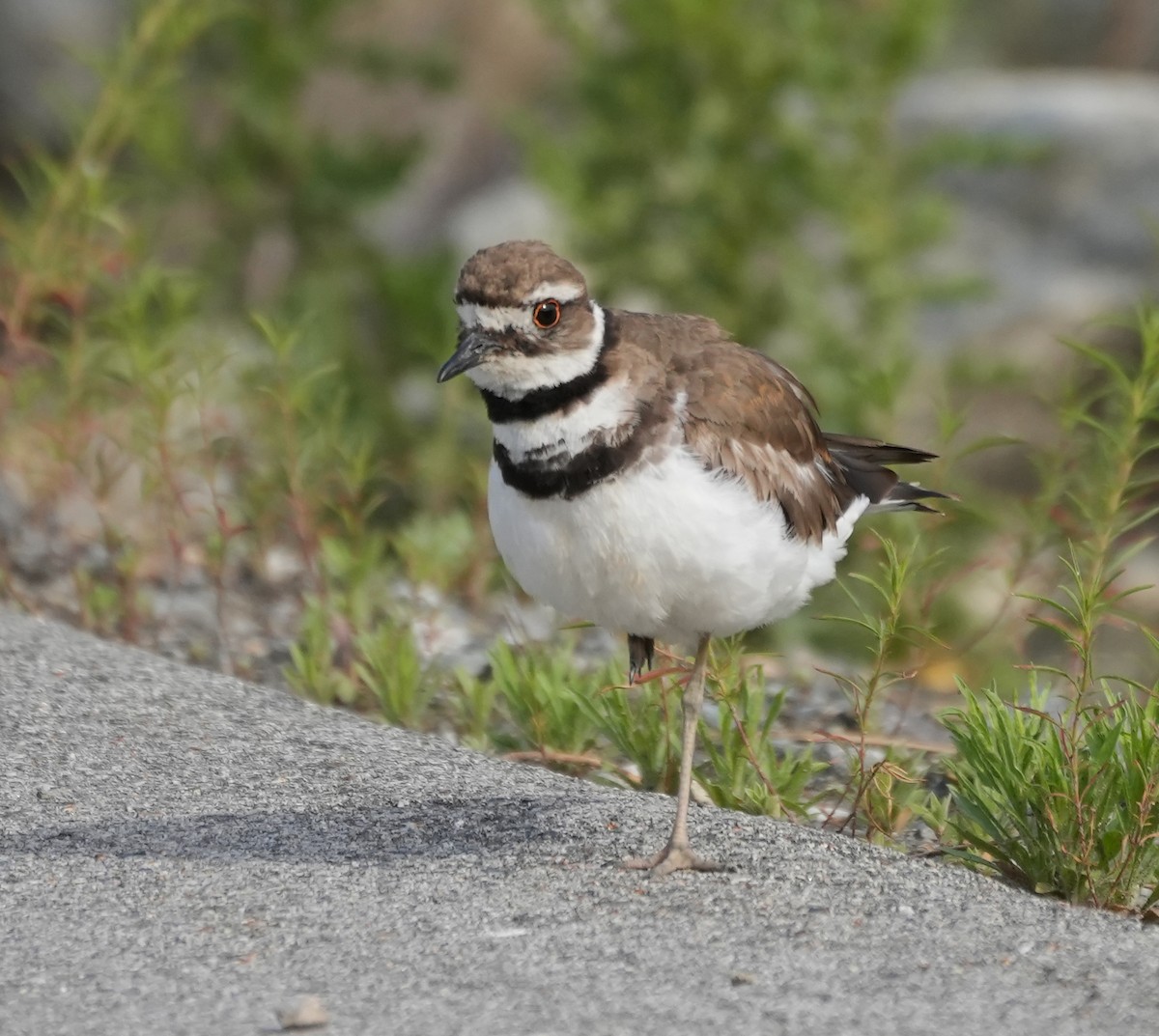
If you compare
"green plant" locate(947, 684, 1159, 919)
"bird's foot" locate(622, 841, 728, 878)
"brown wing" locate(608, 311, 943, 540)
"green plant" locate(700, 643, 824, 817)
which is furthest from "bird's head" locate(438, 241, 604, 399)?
"green plant" locate(947, 684, 1159, 919)

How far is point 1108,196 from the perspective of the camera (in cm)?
1119

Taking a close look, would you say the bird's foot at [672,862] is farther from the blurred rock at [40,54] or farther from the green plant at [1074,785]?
the blurred rock at [40,54]

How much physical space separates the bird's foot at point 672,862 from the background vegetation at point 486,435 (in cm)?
48

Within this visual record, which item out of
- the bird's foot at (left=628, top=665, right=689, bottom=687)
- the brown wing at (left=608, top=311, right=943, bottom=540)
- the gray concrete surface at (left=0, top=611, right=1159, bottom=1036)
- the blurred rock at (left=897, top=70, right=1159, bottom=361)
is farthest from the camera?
the blurred rock at (left=897, top=70, right=1159, bottom=361)

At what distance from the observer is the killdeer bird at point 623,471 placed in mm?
3910

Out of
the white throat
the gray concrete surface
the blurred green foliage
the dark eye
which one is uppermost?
the blurred green foliage

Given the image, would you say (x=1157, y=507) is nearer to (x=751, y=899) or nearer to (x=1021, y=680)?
(x=751, y=899)

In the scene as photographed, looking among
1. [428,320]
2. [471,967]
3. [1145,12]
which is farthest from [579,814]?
[1145,12]

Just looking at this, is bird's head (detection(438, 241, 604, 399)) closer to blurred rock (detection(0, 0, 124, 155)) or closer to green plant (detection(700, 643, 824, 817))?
green plant (detection(700, 643, 824, 817))

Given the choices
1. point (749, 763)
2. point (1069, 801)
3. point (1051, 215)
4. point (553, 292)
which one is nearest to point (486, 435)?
point (749, 763)

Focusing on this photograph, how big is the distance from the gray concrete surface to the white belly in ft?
1.96

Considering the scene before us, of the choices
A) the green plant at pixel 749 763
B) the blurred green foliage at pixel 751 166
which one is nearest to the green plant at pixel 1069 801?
the green plant at pixel 749 763

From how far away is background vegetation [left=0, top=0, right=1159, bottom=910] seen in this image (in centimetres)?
453

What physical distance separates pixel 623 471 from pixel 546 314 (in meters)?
0.44
